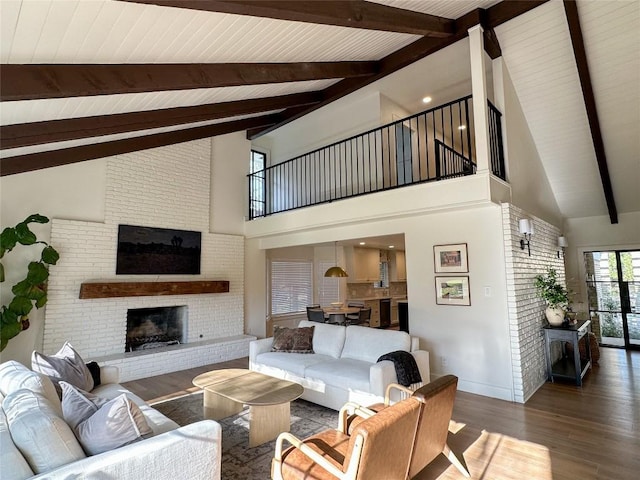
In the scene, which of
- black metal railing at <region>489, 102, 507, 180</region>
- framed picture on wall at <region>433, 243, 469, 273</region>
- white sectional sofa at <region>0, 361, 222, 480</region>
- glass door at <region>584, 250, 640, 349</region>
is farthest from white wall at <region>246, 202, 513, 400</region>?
glass door at <region>584, 250, 640, 349</region>

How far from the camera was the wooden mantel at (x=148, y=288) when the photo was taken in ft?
17.5

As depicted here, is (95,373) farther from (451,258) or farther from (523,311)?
(523,311)

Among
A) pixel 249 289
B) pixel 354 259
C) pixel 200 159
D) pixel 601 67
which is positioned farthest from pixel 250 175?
pixel 601 67

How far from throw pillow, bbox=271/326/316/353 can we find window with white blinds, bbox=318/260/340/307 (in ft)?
13.8

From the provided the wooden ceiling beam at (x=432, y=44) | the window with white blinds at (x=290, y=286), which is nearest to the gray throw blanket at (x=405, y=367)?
the wooden ceiling beam at (x=432, y=44)

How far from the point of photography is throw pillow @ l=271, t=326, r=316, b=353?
488 cm

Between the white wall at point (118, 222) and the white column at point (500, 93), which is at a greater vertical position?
the white column at point (500, 93)

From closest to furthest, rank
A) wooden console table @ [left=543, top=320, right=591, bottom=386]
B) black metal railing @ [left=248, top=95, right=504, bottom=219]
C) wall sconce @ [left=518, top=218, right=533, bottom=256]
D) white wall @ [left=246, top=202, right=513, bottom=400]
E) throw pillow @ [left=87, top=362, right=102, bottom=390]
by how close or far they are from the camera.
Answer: throw pillow @ [left=87, top=362, right=102, bottom=390] < white wall @ [left=246, top=202, right=513, bottom=400] < wall sconce @ [left=518, top=218, right=533, bottom=256] < wooden console table @ [left=543, top=320, right=591, bottom=386] < black metal railing @ [left=248, top=95, right=504, bottom=219]

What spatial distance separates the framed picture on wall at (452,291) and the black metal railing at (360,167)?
2.44m

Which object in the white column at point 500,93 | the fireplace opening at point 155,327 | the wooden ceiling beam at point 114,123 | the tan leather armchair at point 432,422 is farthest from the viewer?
the fireplace opening at point 155,327

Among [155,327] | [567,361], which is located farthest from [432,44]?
[155,327]

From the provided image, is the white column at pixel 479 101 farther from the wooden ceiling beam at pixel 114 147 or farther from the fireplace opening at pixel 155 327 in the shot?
the fireplace opening at pixel 155 327

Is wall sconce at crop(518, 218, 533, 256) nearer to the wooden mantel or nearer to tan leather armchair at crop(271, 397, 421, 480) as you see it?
tan leather armchair at crop(271, 397, 421, 480)

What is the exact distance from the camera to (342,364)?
4195mm
